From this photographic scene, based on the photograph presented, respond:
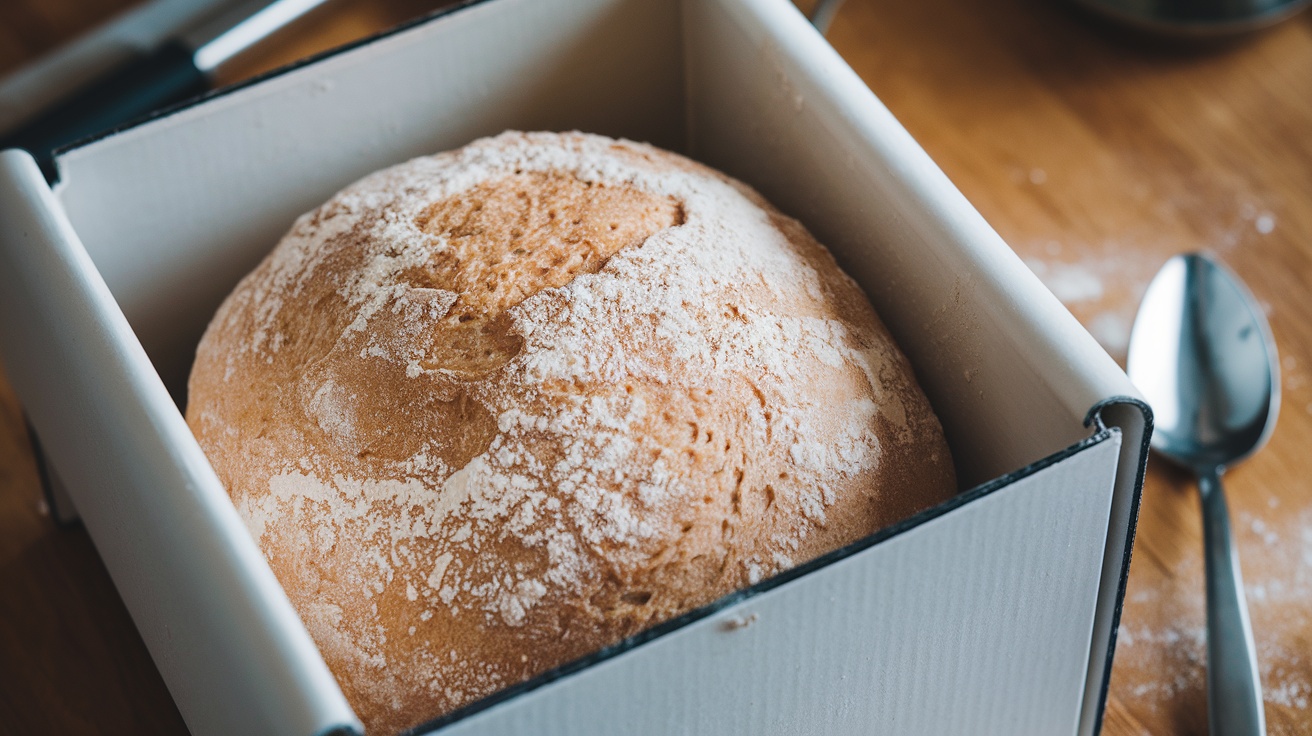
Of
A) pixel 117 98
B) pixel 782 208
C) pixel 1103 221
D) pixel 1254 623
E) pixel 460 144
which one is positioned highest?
pixel 117 98

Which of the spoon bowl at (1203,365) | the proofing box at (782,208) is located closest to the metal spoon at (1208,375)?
the spoon bowl at (1203,365)

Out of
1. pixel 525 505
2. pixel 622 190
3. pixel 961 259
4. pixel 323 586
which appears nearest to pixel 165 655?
pixel 323 586

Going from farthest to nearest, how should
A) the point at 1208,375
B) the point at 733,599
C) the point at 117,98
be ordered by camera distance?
the point at 117,98 → the point at 1208,375 → the point at 733,599

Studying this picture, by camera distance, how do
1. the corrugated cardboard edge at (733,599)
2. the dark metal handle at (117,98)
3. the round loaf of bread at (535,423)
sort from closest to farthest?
the corrugated cardboard edge at (733,599)
the round loaf of bread at (535,423)
the dark metal handle at (117,98)

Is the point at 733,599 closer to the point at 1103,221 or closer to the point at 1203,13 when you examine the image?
the point at 1103,221

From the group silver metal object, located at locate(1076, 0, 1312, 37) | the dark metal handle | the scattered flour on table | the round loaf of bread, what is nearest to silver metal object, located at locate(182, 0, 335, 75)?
the dark metal handle

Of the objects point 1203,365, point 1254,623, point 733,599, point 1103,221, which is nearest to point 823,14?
point 1103,221

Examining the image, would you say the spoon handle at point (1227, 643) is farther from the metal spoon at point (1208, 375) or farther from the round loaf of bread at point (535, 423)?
the round loaf of bread at point (535, 423)
